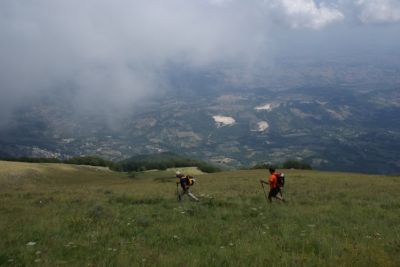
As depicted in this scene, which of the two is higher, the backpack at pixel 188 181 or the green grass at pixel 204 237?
the backpack at pixel 188 181

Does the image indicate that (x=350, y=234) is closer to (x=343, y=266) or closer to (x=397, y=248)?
(x=397, y=248)

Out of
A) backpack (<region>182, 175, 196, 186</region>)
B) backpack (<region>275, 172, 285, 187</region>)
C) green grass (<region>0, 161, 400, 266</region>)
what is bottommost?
green grass (<region>0, 161, 400, 266</region>)

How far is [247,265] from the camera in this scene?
931cm

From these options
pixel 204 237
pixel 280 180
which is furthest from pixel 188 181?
pixel 204 237

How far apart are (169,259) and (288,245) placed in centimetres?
343

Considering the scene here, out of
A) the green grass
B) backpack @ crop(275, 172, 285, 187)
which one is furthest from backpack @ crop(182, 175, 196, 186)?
backpack @ crop(275, 172, 285, 187)

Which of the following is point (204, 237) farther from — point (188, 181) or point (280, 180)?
point (280, 180)

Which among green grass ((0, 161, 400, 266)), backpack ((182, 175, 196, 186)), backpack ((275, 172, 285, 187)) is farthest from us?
backpack ((182, 175, 196, 186))

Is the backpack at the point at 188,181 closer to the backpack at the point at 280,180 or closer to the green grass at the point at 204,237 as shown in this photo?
the green grass at the point at 204,237

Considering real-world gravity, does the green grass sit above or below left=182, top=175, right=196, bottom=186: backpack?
below

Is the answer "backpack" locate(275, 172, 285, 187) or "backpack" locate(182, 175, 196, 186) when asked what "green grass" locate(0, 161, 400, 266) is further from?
"backpack" locate(275, 172, 285, 187)

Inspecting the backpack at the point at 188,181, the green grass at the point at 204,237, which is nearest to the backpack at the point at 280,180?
the green grass at the point at 204,237

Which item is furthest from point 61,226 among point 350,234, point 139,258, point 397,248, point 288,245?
point 397,248

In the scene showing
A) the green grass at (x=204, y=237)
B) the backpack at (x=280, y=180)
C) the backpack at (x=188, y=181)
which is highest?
the backpack at (x=280, y=180)
